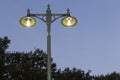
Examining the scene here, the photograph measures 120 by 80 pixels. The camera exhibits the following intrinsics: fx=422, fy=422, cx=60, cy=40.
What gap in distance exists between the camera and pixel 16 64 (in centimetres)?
5662

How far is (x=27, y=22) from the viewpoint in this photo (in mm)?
14945

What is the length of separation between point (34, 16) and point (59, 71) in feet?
161

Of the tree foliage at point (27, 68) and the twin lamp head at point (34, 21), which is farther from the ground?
the tree foliage at point (27, 68)

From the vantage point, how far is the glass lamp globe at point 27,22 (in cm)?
1485

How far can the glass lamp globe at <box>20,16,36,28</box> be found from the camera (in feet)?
48.7

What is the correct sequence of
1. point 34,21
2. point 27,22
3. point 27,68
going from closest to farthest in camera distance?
1. point 34,21
2. point 27,22
3. point 27,68

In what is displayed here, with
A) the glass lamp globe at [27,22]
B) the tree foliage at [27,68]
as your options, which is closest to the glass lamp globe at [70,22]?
the glass lamp globe at [27,22]

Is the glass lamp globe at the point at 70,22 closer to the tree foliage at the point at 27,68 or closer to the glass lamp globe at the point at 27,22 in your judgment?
the glass lamp globe at the point at 27,22

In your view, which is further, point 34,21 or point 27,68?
point 27,68

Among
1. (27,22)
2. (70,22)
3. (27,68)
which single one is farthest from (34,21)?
(27,68)

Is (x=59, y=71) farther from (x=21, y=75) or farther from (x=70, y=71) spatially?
(x=21, y=75)

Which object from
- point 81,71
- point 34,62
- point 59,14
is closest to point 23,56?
point 34,62

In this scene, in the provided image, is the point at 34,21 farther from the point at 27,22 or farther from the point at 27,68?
the point at 27,68

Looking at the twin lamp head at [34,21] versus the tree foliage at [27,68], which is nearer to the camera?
the twin lamp head at [34,21]
